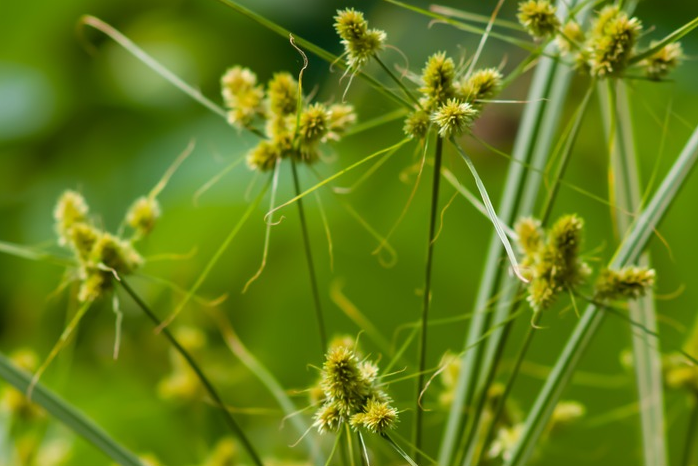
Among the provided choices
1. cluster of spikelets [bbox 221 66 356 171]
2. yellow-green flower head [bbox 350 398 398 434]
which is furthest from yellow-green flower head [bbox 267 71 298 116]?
yellow-green flower head [bbox 350 398 398 434]

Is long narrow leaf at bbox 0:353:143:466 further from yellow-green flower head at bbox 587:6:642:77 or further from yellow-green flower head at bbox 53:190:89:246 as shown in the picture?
yellow-green flower head at bbox 587:6:642:77

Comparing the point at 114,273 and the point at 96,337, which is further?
the point at 96,337

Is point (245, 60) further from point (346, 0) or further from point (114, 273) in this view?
point (114, 273)

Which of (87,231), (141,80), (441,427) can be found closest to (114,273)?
(87,231)

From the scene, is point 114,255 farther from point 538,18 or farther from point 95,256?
point 538,18

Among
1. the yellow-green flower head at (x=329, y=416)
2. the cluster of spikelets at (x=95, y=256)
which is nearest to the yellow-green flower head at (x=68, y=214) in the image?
the cluster of spikelets at (x=95, y=256)
